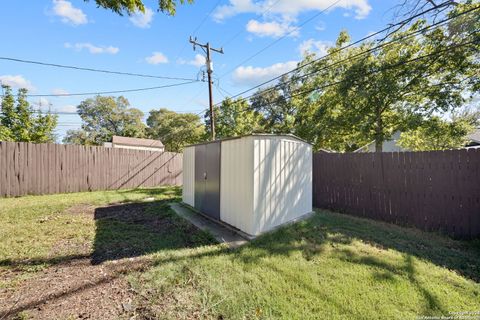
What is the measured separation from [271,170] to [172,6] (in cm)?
324

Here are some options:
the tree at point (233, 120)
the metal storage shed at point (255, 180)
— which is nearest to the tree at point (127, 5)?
the metal storage shed at point (255, 180)

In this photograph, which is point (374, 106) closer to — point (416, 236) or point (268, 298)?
point (416, 236)

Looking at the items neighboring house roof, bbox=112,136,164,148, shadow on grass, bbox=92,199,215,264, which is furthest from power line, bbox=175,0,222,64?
neighboring house roof, bbox=112,136,164,148

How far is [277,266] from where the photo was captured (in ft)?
10.3

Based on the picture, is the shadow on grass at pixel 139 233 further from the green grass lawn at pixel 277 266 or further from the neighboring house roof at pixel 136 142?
the neighboring house roof at pixel 136 142

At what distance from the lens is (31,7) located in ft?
18.3

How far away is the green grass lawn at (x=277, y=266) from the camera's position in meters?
2.37

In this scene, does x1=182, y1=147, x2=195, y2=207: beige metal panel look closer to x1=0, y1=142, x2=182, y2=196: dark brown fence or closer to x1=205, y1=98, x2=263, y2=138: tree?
x1=0, y1=142, x2=182, y2=196: dark brown fence

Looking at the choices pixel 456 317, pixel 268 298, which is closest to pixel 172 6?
pixel 268 298

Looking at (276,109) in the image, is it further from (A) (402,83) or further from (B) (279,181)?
(B) (279,181)

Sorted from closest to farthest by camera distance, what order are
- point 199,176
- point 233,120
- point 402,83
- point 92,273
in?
point 92,273
point 199,176
point 402,83
point 233,120

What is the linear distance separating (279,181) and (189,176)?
308 centimetres

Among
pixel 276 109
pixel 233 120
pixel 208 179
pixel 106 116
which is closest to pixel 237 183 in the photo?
pixel 208 179

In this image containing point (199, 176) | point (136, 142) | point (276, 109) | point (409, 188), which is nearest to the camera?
point (409, 188)
